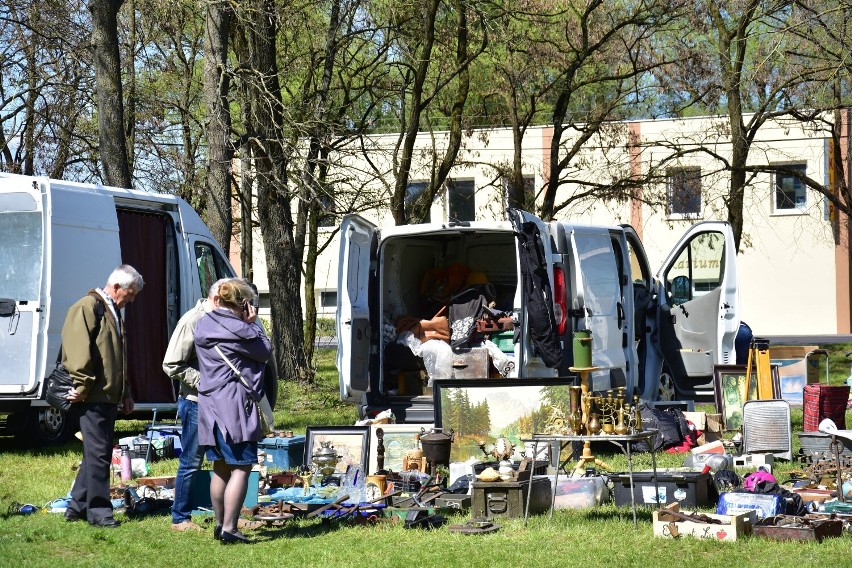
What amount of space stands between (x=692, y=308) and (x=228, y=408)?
784 cm

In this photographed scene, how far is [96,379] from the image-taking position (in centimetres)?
760

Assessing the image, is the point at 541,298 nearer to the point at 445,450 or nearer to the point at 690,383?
the point at 445,450

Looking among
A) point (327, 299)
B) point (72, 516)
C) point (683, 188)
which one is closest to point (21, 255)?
point (72, 516)

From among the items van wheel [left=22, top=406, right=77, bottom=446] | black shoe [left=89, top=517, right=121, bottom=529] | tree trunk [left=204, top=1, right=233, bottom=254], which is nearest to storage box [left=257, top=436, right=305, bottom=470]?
black shoe [left=89, top=517, right=121, bottom=529]

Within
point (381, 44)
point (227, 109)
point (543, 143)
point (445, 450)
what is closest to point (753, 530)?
point (445, 450)

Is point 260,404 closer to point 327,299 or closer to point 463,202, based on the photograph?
point 463,202

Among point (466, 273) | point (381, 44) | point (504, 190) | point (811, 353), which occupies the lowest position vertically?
point (811, 353)

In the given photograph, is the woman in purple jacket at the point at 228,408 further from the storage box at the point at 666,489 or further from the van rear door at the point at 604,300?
the van rear door at the point at 604,300

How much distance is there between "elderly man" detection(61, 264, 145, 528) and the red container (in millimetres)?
6368

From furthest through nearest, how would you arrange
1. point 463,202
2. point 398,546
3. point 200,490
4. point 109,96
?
point 463,202 < point 109,96 < point 200,490 < point 398,546

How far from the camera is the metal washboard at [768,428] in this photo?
33.1 feet

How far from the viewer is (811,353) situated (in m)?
12.8

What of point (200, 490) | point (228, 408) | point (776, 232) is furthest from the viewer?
point (776, 232)

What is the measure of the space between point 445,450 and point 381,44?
12.5m
